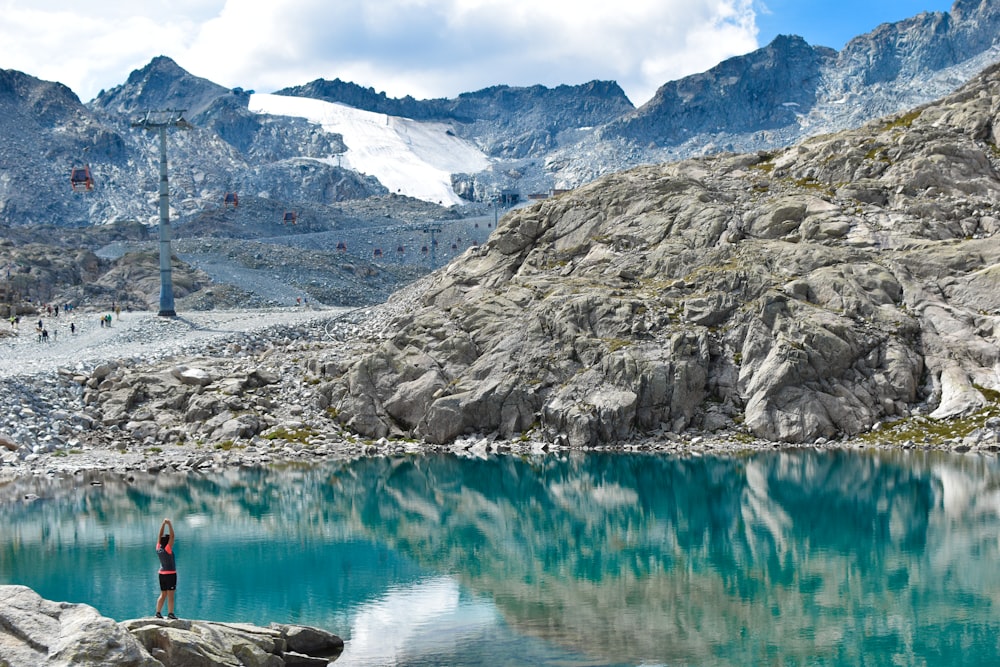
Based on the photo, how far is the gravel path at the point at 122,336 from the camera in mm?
87125

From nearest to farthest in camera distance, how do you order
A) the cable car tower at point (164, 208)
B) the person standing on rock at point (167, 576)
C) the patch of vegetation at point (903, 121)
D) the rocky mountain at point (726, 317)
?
the person standing on rock at point (167, 576), the rocky mountain at point (726, 317), the patch of vegetation at point (903, 121), the cable car tower at point (164, 208)

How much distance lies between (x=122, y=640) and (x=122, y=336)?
84.4 m

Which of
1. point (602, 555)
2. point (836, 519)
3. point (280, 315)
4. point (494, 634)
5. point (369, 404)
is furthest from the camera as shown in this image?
point (280, 315)

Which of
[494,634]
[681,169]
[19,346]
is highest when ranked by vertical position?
[681,169]

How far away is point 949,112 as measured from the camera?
104 metres

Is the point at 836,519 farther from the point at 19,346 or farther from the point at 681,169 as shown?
the point at 19,346

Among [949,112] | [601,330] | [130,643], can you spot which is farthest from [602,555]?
[949,112]

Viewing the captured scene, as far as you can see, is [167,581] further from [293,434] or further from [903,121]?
[903,121]

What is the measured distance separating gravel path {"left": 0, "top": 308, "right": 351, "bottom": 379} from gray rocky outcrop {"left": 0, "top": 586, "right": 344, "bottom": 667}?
194 ft

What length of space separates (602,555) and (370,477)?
25816 millimetres

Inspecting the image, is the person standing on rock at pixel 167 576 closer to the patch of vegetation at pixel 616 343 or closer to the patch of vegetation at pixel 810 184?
the patch of vegetation at pixel 616 343

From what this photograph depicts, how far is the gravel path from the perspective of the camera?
87.1 meters

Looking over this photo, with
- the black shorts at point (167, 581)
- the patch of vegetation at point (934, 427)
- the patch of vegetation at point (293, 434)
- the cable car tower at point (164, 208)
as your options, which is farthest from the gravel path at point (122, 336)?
the black shorts at point (167, 581)

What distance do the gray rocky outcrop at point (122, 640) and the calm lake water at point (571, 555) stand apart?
2.98 m
